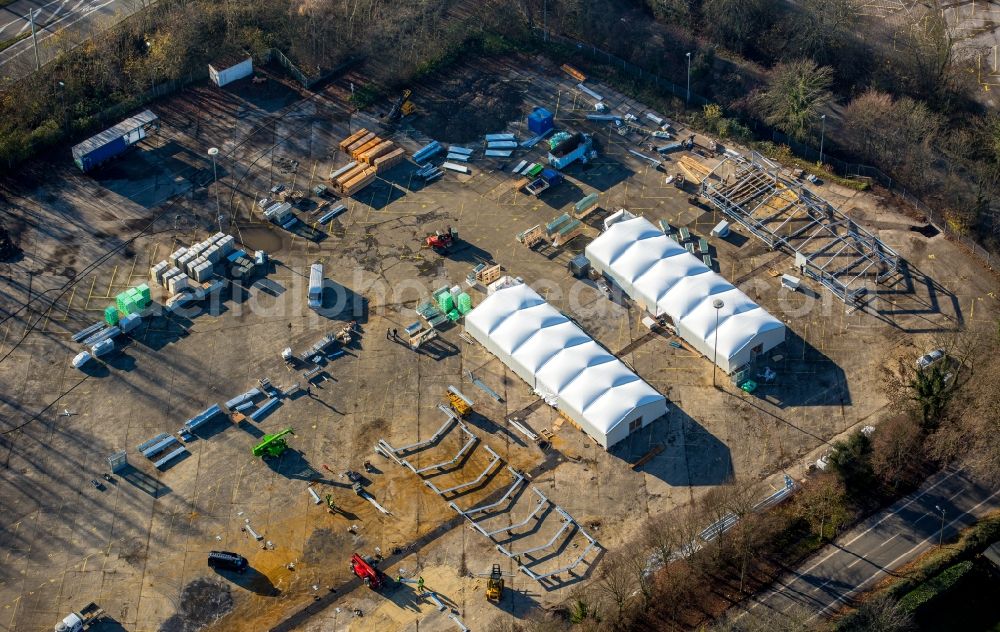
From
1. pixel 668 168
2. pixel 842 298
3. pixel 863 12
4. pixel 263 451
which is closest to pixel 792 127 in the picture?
pixel 668 168

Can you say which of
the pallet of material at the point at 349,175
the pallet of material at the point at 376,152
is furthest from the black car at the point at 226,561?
the pallet of material at the point at 376,152

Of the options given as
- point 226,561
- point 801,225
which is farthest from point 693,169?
point 226,561

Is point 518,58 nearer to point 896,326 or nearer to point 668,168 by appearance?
point 668,168

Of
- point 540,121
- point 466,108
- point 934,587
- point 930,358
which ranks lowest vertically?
point 934,587

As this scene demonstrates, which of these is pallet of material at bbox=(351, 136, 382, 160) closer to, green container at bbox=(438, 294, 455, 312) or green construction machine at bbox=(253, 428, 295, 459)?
green container at bbox=(438, 294, 455, 312)

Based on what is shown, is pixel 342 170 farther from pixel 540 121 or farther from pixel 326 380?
pixel 326 380

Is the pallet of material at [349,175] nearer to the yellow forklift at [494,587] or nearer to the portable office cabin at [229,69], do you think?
the portable office cabin at [229,69]
